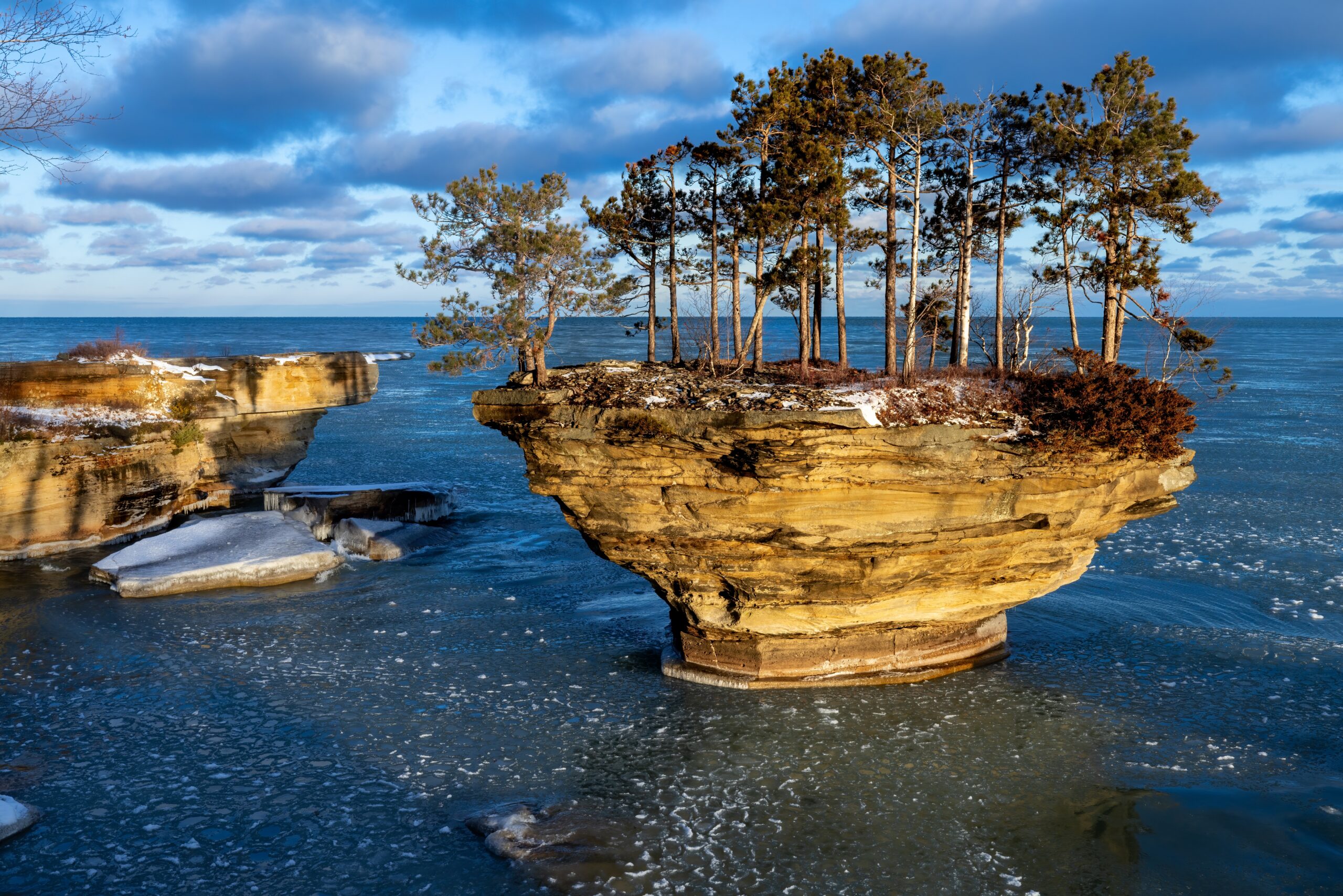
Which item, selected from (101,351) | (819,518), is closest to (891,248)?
(819,518)

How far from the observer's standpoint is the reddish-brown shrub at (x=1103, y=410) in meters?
17.3

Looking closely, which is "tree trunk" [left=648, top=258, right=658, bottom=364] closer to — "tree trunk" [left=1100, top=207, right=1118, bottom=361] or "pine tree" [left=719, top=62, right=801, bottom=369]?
"pine tree" [left=719, top=62, right=801, bottom=369]

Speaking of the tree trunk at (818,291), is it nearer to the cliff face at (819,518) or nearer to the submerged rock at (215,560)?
the cliff face at (819,518)

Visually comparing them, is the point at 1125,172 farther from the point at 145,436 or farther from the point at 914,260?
the point at 145,436

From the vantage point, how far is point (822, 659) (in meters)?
19.9

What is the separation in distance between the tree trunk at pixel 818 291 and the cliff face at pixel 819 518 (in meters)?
6.62

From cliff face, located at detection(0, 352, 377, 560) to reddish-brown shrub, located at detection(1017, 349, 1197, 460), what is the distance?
2986 centimetres

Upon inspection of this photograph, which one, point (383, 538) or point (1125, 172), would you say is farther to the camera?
point (383, 538)

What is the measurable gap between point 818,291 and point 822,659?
10.4 metres

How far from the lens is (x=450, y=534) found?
33.1m

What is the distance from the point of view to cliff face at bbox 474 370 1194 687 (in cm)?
1705

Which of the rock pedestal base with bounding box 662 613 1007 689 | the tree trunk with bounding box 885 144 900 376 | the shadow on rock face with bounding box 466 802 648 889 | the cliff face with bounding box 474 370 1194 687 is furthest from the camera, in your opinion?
the tree trunk with bounding box 885 144 900 376

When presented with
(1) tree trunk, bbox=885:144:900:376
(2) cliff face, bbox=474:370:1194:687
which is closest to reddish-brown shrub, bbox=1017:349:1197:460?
(2) cliff face, bbox=474:370:1194:687

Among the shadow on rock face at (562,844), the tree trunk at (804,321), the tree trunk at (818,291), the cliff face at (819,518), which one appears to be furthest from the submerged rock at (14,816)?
the tree trunk at (818,291)
